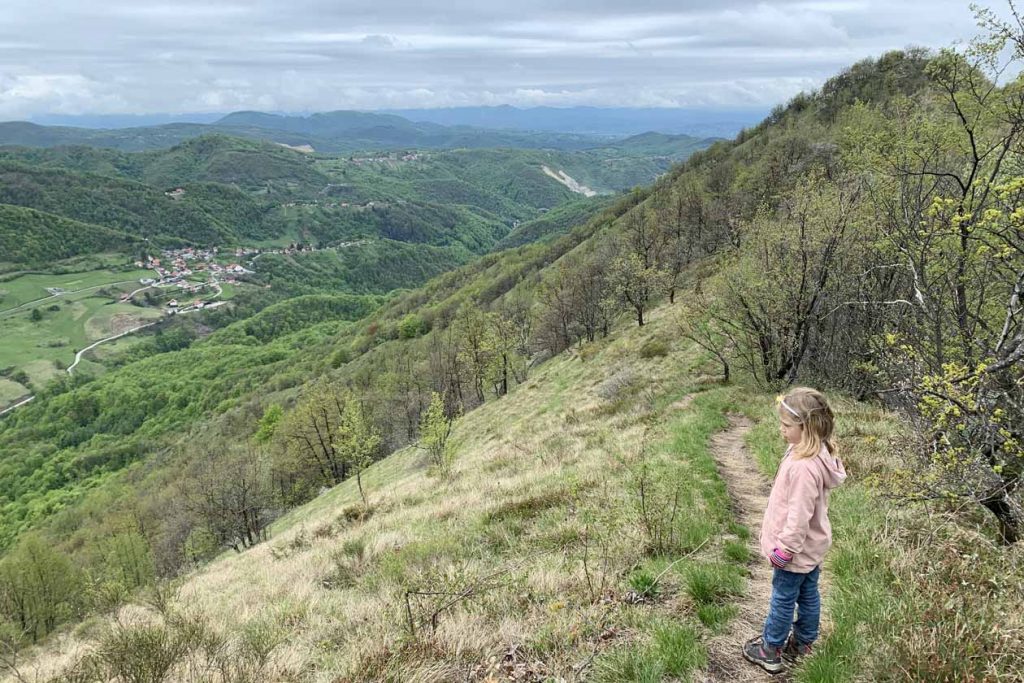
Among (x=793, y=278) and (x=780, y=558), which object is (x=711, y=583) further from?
(x=793, y=278)

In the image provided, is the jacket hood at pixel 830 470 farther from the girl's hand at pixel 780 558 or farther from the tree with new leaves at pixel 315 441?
the tree with new leaves at pixel 315 441

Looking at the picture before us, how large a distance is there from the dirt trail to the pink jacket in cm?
104

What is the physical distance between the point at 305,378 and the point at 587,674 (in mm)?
107365

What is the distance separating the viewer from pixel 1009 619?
4000mm

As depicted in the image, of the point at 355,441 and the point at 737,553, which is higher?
the point at 737,553

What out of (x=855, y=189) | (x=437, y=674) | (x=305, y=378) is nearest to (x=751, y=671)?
(x=437, y=674)

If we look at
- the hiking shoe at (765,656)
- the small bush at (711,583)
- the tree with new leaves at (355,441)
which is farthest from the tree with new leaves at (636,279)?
the hiking shoe at (765,656)

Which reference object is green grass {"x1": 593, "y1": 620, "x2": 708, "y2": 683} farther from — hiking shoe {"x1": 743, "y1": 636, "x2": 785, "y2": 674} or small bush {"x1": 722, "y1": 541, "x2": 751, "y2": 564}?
small bush {"x1": 722, "y1": 541, "x2": 751, "y2": 564}

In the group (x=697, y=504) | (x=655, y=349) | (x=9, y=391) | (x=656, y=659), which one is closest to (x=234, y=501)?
(x=655, y=349)

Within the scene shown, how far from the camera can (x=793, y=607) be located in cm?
462

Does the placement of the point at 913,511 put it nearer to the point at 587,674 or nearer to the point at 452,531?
the point at 587,674

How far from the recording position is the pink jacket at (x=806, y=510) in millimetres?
4500

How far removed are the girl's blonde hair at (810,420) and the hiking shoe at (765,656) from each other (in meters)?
1.76

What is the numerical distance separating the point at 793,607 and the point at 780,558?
0.47 metres
